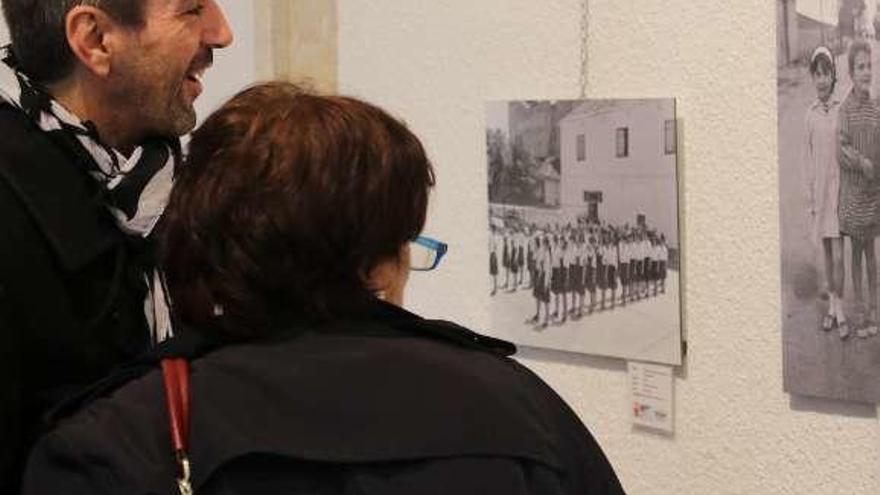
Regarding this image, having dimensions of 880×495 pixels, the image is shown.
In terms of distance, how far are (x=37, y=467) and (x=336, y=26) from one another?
1.33 meters

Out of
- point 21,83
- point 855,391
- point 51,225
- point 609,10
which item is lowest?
point 855,391

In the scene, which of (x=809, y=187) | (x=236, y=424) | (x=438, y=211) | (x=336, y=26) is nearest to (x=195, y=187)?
(x=236, y=424)

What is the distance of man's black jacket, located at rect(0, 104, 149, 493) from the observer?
96 cm

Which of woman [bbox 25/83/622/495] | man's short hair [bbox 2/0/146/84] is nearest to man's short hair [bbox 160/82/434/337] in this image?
woman [bbox 25/83/622/495]

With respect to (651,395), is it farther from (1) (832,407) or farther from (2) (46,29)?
(2) (46,29)

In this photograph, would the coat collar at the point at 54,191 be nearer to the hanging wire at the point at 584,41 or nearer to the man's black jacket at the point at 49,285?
the man's black jacket at the point at 49,285

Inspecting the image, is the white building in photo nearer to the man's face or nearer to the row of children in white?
the row of children in white

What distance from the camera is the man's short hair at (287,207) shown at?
809mm

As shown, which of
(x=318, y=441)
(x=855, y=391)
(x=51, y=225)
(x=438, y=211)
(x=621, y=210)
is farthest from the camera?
(x=438, y=211)

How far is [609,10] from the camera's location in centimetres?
150

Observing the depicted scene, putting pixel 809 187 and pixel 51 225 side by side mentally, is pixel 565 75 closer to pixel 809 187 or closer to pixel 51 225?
pixel 809 187

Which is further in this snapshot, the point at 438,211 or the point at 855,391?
the point at 438,211

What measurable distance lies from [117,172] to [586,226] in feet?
2.29

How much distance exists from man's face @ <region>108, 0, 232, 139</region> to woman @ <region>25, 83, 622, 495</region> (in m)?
0.26
